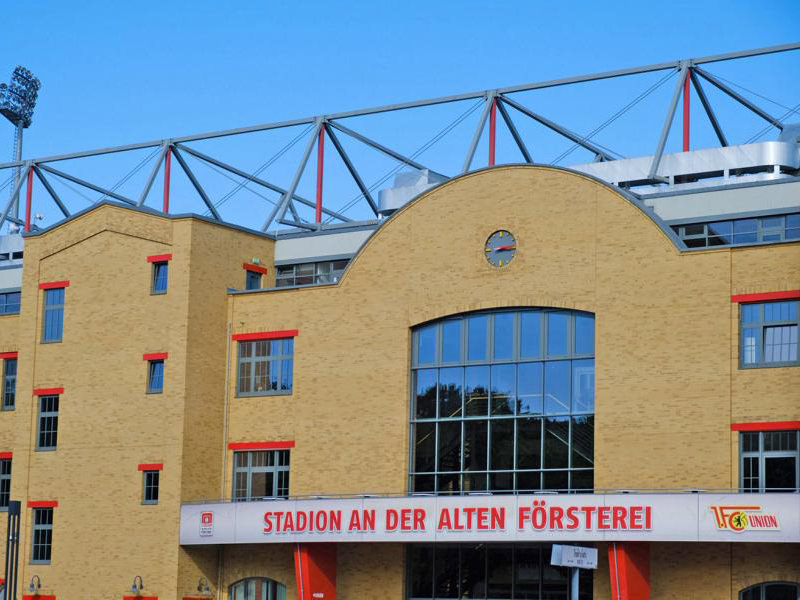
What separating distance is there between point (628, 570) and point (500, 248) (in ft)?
35.0

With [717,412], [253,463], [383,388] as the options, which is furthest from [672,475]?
[253,463]

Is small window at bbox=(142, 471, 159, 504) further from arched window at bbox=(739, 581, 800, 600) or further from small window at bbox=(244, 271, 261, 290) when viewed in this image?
arched window at bbox=(739, 581, 800, 600)

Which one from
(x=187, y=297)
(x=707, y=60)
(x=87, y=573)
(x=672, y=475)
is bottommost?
(x=87, y=573)

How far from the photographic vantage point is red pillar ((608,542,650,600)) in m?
38.4

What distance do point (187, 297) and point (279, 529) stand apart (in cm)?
857

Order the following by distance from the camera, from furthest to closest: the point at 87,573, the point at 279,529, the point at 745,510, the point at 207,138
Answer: the point at 207,138
the point at 87,573
the point at 279,529
the point at 745,510

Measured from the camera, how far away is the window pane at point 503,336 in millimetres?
43750

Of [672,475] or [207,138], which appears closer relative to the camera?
[672,475]

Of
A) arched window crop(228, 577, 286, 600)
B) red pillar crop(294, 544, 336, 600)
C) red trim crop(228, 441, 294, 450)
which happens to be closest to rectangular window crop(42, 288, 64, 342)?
red trim crop(228, 441, 294, 450)

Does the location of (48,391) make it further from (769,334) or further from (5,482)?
(769,334)

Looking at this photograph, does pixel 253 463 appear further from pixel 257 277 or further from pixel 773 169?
pixel 773 169

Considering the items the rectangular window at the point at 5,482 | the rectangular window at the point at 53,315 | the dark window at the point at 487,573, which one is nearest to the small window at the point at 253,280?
the rectangular window at the point at 53,315

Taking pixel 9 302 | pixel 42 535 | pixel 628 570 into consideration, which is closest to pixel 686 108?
pixel 628 570

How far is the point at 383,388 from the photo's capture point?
45.6m
